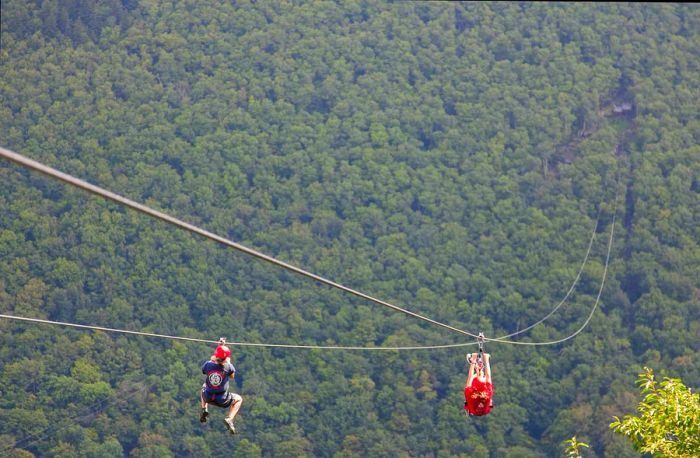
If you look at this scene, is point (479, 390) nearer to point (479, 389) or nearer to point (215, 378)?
point (479, 389)

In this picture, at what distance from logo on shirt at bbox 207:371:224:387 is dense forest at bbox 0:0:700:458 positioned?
5221cm

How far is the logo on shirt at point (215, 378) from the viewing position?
15.3 metres

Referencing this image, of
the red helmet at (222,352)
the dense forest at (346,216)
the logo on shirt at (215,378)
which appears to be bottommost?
the logo on shirt at (215,378)

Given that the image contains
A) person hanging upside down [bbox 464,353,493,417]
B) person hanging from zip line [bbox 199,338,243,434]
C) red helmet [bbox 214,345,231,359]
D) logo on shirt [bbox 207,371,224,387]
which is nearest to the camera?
red helmet [bbox 214,345,231,359]

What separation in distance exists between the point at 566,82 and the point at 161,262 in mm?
36528

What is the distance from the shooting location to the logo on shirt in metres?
15.3

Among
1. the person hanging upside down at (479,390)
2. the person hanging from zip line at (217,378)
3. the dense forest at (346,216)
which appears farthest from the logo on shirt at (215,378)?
the dense forest at (346,216)

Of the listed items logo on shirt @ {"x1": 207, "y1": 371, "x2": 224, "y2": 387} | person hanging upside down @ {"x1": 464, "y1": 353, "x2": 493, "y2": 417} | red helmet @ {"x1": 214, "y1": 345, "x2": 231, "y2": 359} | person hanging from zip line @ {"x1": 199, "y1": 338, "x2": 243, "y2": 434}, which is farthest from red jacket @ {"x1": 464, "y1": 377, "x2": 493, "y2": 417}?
Answer: red helmet @ {"x1": 214, "y1": 345, "x2": 231, "y2": 359}

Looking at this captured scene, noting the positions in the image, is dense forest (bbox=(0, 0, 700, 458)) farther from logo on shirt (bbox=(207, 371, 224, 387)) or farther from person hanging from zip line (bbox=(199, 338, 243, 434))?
logo on shirt (bbox=(207, 371, 224, 387))

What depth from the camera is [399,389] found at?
7256 cm

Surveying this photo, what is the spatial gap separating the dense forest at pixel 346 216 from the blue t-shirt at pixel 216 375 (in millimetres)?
52155

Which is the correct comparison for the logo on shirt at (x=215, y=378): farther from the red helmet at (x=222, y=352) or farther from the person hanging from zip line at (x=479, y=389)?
the person hanging from zip line at (x=479, y=389)

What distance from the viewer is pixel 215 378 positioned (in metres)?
15.3

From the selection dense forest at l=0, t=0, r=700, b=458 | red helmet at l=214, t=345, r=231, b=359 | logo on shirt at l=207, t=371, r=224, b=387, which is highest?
dense forest at l=0, t=0, r=700, b=458
